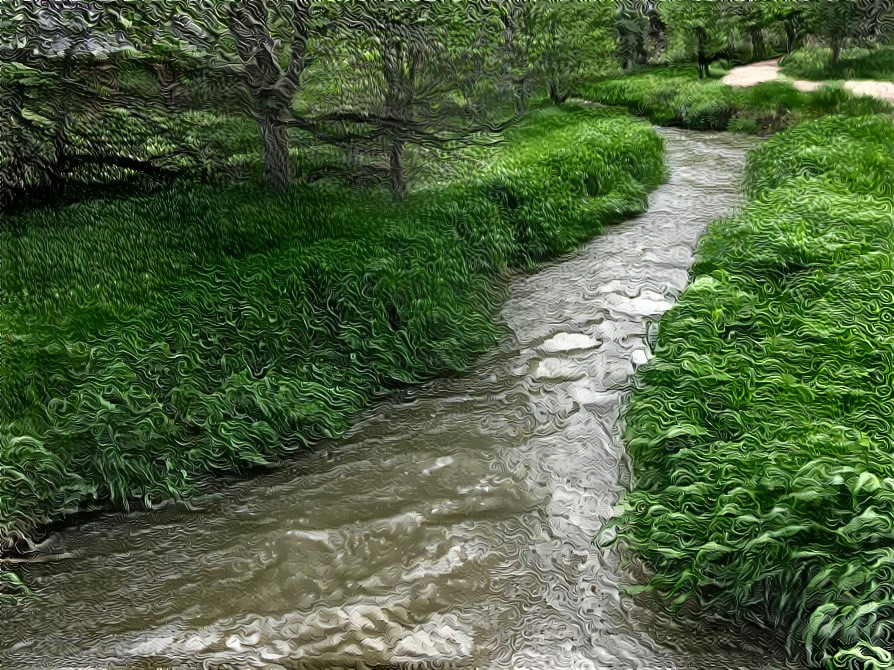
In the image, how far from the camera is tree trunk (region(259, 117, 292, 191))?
9125mm

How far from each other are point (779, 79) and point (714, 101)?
1730mm

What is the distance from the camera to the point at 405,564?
17.4 ft

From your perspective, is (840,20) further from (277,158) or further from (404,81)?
(277,158)

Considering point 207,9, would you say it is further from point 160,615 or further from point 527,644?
point 527,644

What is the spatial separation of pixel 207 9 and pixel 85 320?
3.92m

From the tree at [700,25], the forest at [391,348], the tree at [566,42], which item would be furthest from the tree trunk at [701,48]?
the forest at [391,348]

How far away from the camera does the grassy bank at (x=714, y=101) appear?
14.8 m

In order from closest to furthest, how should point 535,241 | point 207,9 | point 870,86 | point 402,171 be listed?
point 207,9 → point 402,171 → point 535,241 → point 870,86

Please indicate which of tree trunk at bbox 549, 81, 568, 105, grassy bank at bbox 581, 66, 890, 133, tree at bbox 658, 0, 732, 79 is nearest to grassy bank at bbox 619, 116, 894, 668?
grassy bank at bbox 581, 66, 890, 133

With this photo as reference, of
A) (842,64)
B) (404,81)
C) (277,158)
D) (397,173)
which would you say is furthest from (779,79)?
(277,158)

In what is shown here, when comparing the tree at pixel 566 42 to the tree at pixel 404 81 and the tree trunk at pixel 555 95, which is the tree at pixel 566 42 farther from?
the tree at pixel 404 81

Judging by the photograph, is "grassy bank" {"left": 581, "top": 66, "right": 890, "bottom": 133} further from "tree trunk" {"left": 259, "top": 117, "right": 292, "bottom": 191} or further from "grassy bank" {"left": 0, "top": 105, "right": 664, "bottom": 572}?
"tree trunk" {"left": 259, "top": 117, "right": 292, "bottom": 191}

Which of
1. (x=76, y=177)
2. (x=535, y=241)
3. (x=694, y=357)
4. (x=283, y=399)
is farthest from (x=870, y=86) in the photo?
(x=76, y=177)

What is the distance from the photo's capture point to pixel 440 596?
16.4 feet
